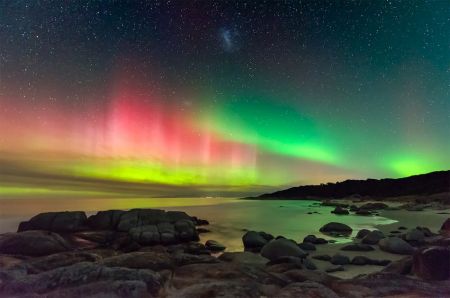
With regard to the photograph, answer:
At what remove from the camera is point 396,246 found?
17.2 m

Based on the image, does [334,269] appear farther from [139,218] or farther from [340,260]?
[139,218]

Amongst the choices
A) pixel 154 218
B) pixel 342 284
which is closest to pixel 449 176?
pixel 154 218

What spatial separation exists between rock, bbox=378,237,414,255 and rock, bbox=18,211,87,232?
781 inches

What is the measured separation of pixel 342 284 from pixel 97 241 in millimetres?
16230

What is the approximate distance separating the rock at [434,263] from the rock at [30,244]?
1552cm

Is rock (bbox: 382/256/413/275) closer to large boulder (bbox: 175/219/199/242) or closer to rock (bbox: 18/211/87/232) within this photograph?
large boulder (bbox: 175/219/199/242)

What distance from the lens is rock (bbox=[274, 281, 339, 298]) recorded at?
8633mm

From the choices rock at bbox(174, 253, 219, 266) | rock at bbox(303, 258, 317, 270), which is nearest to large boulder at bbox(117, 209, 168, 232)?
rock at bbox(174, 253, 219, 266)

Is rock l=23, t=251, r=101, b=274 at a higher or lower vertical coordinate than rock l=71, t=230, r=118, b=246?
higher

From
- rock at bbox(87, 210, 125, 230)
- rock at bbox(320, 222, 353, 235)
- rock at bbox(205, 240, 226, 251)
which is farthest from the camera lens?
rock at bbox(320, 222, 353, 235)

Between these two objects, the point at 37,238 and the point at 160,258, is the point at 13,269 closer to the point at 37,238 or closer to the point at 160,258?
the point at 160,258

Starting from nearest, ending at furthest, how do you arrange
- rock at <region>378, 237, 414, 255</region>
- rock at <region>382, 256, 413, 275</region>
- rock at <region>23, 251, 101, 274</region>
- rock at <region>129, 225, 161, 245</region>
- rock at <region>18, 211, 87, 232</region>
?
rock at <region>23, 251, 101, 274</region>, rock at <region>382, 256, 413, 275</region>, rock at <region>378, 237, 414, 255</region>, rock at <region>129, 225, 161, 245</region>, rock at <region>18, 211, 87, 232</region>

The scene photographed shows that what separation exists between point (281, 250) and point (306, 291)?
7435 mm

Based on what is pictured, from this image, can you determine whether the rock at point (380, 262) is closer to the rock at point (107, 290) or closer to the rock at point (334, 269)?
the rock at point (334, 269)
